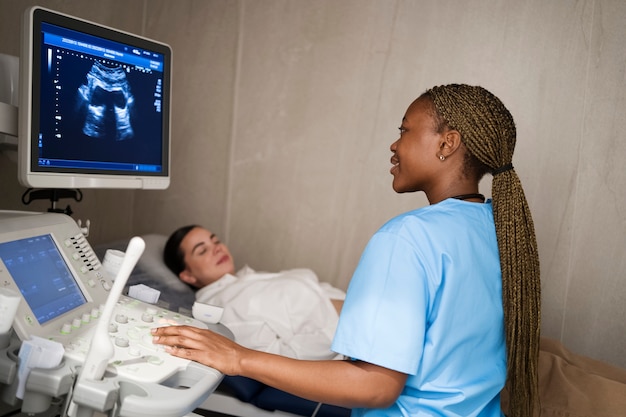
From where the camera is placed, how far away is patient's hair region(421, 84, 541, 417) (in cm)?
125

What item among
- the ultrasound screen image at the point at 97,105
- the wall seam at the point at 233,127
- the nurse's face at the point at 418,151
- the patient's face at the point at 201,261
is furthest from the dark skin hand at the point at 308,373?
the wall seam at the point at 233,127

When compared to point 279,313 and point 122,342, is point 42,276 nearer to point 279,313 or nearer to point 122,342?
point 122,342

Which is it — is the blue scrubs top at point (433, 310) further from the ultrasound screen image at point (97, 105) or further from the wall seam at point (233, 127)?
the wall seam at point (233, 127)

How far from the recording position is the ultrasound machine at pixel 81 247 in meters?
0.96

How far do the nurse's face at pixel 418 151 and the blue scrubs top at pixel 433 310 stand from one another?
8 centimetres

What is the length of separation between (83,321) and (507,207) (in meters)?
0.91

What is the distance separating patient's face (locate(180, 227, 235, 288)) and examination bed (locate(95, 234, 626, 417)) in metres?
0.38

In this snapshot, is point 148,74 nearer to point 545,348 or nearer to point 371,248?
point 371,248

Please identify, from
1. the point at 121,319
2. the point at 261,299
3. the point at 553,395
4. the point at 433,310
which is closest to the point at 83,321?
the point at 121,319

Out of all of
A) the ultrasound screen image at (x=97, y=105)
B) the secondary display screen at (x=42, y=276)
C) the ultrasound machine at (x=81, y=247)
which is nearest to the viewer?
the ultrasound machine at (x=81, y=247)

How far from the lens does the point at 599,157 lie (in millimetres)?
2342

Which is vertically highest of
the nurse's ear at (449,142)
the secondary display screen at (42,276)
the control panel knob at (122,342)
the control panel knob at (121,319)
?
the nurse's ear at (449,142)

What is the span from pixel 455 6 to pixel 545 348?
139 cm

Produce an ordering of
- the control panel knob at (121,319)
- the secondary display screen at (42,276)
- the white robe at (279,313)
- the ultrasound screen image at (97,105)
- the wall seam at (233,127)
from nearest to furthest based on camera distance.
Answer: the secondary display screen at (42,276), the control panel knob at (121,319), the ultrasound screen image at (97,105), the white robe at (279,313), the wall seam at (233,127)
